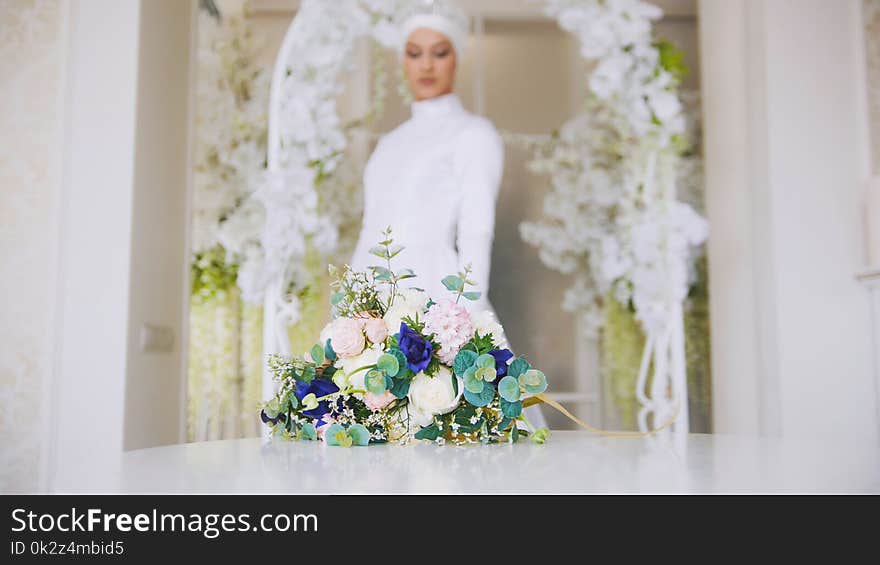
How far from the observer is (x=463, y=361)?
50.9 inches

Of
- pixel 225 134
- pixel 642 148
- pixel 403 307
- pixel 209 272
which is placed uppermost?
pixel 225 134

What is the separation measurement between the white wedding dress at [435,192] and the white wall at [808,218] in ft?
3.29

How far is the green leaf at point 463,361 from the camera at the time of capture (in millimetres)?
1289

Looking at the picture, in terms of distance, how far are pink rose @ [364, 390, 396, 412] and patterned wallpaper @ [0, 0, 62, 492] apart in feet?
6.00

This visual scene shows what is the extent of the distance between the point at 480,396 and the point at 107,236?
6.31ft

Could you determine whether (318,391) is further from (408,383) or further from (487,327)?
A: (487,327)

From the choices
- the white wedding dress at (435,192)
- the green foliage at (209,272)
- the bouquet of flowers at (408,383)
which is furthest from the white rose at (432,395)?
the green foliage at (209,272)

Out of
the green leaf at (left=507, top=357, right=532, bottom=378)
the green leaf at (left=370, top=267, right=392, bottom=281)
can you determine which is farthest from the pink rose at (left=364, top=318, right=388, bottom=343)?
the green leaf at (left=507, top=357, right=532, bottom=378)

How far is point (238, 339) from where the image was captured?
13.6 ft

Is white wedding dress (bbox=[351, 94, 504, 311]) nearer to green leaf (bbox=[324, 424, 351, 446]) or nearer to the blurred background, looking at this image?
the blurred background

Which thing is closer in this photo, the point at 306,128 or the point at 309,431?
the point at 309,431

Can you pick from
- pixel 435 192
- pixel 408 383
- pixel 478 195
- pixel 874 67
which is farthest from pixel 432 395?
pixel 874 67

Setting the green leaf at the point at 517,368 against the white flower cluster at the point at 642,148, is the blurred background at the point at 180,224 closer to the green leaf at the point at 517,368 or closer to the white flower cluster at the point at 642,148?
the white flower cluster at the point at 642,148

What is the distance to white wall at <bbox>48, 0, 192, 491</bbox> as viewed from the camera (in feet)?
8.87
